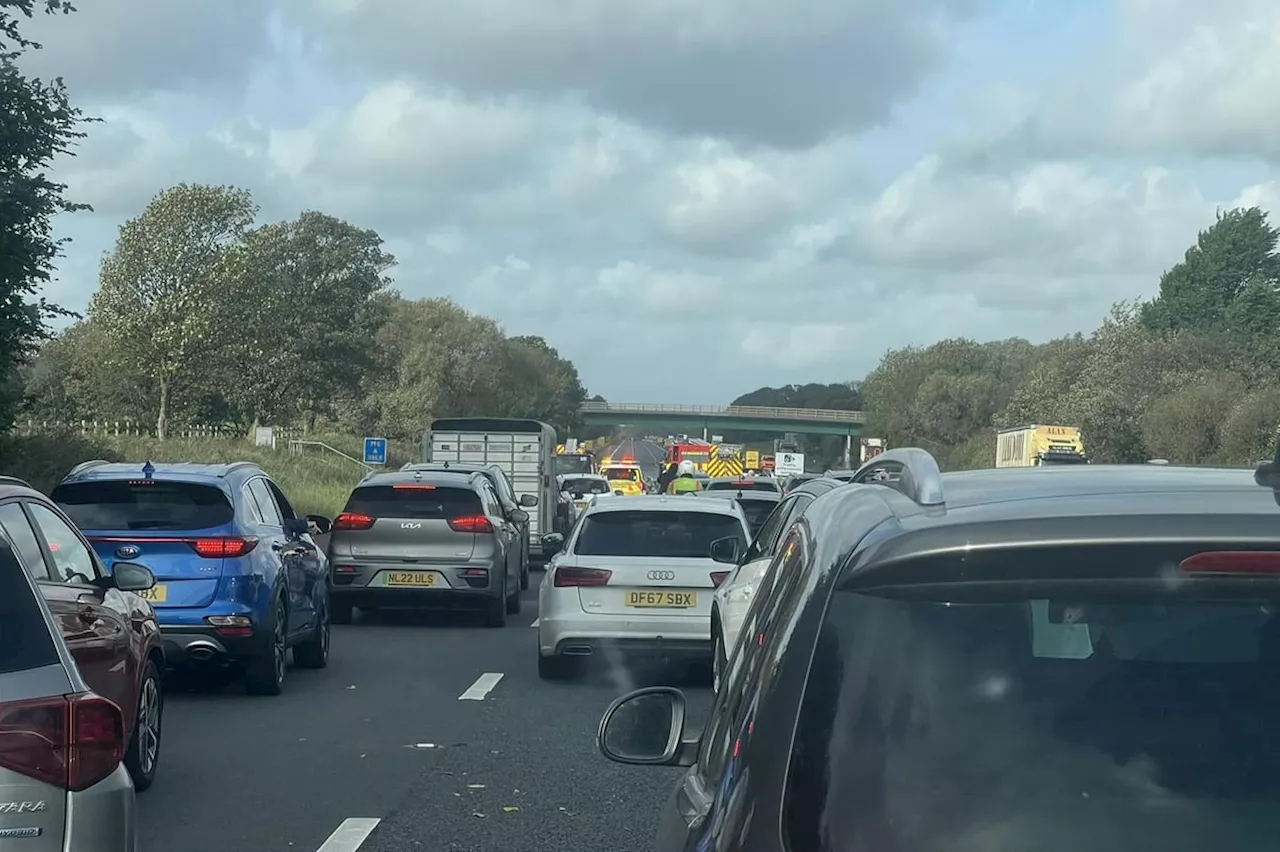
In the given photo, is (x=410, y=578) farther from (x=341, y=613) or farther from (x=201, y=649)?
(x=201, y=649)

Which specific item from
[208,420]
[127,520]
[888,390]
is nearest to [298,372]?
[208,420]

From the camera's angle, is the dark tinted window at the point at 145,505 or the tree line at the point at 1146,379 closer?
the dark tinted window at the point at 145,505

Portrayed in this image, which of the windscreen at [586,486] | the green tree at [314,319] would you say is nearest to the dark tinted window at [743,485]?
the windscreen at [586,486]

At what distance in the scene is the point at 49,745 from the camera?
450 centimetres

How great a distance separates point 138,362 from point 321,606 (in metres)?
46.7

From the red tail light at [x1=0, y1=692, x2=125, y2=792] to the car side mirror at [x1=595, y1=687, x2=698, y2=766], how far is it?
1.46 meters

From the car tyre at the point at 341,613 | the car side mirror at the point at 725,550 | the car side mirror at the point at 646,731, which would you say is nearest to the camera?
the car side mirror at the point at 646,731

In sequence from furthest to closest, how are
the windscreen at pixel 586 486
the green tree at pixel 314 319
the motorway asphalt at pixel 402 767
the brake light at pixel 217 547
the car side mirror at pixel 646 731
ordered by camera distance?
the green tree at pixel 314 319, the windscreen at pixel 586 486, the brake light at pixel 217 547, the motorway asphalt at pixel 402 767, the car side mirror at pixel 646 731

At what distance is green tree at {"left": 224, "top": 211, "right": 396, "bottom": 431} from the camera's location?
74.6 metres

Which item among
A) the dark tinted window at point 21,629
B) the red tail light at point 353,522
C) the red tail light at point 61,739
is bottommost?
Result: the red tail light at point 353,522

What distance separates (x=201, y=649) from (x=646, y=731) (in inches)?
335

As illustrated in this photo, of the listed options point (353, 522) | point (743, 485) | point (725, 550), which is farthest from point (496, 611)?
point (743, 485)

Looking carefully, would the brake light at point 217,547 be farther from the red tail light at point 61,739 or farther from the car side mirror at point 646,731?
the car side mirror at point 646,731

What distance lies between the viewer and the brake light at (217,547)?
12133 millimetres
